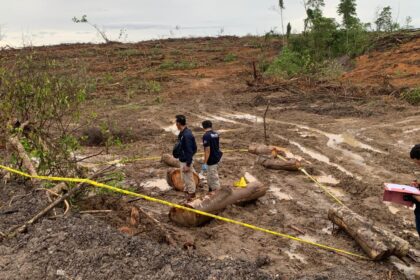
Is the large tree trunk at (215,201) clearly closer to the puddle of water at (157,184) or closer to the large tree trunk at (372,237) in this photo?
the large tree trunk at (372,237)

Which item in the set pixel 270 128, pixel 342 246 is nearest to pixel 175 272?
pixel 342 246

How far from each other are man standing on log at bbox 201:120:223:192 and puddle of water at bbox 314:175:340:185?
8.05 ft

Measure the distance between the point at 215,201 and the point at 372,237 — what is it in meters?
2.31

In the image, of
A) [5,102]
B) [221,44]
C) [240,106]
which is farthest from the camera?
[221,44]

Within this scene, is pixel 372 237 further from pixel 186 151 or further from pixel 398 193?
pixel 186 151

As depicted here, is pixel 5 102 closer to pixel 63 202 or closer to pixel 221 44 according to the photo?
pixel 63 202

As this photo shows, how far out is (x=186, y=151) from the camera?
282 inches

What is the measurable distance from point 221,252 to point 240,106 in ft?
36.8

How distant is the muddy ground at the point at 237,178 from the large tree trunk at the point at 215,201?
0.49 feet

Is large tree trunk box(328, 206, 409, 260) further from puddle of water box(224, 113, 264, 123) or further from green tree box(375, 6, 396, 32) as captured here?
green tree box(375, 6, 396, 32)

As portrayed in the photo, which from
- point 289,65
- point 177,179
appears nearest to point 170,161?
point 177,179

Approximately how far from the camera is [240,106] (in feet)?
54.1

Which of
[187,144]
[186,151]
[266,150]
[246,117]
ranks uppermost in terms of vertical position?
[187,144]

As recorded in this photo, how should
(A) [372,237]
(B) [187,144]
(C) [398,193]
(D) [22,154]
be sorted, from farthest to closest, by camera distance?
(B) [187,144], (D) [22,154], (A) [372,237], (C) [398,193]
